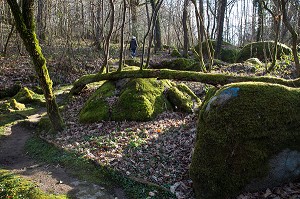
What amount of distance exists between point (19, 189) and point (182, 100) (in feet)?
23.5

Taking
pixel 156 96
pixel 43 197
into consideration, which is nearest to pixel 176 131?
pixel 156 96

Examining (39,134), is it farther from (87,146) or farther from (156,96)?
(156,96)

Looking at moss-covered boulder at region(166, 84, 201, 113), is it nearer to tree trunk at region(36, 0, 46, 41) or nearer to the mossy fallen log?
the mossy fallen log

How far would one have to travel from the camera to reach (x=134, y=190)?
6074 mm

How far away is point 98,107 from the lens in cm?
1084

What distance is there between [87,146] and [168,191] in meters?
Answer: 3.32

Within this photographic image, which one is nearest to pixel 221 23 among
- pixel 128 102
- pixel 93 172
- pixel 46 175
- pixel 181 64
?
pixel 181 64

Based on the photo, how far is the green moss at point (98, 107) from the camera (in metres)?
10.4

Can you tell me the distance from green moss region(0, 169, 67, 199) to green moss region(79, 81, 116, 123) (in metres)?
4.11

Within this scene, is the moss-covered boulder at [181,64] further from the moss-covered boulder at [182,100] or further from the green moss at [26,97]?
the green moss at [26,97]

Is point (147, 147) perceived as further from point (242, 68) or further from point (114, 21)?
point (114, 21)

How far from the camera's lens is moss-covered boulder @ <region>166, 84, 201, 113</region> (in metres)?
11.2

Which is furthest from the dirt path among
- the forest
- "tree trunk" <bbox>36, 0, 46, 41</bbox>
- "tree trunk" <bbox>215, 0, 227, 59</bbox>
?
"tree trunk" <bbox>36, 0, 46, 41</bbox>

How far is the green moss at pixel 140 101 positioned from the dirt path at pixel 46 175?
3434 millimetres
